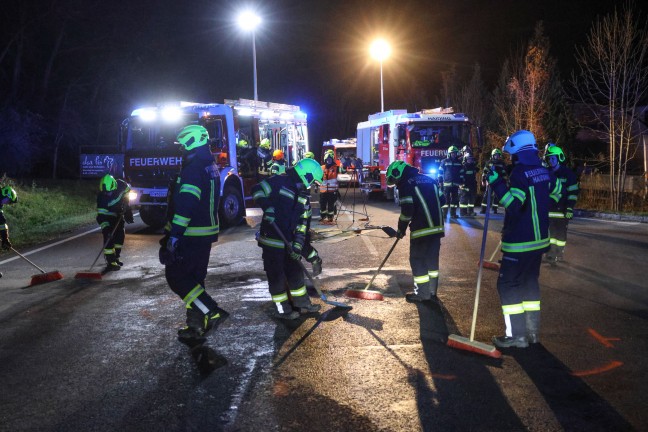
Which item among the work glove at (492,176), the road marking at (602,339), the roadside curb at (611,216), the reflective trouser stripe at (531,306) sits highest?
the work glove at (492,176)

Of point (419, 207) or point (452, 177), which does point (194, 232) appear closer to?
point (419, 207)

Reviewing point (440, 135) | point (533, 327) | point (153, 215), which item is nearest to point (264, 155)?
point (153, 215)

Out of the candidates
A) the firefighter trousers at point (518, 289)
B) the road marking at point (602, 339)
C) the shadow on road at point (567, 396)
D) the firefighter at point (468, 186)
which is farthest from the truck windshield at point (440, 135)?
the shadow on road at point (567, 396)

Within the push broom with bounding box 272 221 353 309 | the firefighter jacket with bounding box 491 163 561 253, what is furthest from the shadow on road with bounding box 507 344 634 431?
the push broom with bounding box 272 221 353 309

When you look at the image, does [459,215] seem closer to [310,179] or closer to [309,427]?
[310,179]

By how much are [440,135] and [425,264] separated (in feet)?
45.1

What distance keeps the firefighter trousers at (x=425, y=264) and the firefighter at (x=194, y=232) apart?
241 centimetres

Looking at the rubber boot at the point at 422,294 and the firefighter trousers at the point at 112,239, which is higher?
the firefighter trousers at the point at 112,239

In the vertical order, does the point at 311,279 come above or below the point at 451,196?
below

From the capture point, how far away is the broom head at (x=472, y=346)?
17.0 ft

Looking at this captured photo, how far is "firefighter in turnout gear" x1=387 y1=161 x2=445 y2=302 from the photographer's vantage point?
723cm

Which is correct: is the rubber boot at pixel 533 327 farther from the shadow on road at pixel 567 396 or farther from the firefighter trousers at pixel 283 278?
the firefighter trousers at pixel 283 278

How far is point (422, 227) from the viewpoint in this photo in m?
7.30

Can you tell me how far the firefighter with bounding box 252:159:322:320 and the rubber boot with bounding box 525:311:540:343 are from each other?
2.28m
